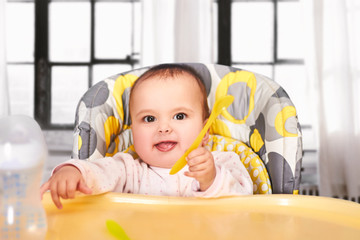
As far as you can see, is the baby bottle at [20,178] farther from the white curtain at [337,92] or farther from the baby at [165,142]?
the white curtain at [337,92]

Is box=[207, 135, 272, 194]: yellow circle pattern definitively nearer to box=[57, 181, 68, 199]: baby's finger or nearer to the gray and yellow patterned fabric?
the gray and yellow patterned fabric

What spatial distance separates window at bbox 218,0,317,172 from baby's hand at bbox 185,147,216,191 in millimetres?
1958

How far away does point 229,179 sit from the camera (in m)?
0.91

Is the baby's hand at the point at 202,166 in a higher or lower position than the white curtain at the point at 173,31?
lower

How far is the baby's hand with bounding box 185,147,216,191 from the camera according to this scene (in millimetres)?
820

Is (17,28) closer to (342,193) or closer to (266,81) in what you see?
(266,81)

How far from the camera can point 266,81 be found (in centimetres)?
117

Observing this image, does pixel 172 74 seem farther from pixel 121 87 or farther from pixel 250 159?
pixel 250 159

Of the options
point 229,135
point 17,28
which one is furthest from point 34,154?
point 17,28

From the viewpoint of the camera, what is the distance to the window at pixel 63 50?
9.23 ft

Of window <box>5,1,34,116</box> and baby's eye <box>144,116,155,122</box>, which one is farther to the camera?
window <box>5,1,34,116</box>

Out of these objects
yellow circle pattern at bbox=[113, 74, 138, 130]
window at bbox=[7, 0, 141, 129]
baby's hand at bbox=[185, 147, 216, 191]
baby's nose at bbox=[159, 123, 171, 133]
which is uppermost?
window at bbox=[7, 0, 141, 129]

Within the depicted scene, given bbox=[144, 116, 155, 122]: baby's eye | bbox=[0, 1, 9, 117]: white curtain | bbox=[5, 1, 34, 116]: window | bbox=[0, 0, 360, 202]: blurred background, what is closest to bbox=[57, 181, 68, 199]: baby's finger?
bbox=[144, 116, 155, 122]: baby's eye

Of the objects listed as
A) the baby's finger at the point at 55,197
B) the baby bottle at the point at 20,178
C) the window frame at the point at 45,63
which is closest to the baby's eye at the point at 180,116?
the baby's finger at the point at 55,197
